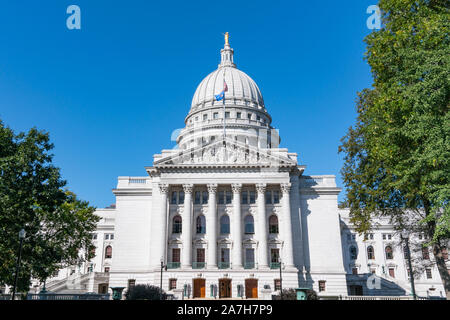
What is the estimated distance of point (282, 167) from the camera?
52781 mm

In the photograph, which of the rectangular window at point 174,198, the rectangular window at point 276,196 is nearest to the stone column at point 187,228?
the rectangular window at point 174,198

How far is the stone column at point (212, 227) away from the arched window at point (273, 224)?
7.78m

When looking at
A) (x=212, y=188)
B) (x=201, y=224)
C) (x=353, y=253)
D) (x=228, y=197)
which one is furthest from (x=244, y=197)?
(x=353, y=253)

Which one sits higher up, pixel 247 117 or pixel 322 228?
pixel 247 117

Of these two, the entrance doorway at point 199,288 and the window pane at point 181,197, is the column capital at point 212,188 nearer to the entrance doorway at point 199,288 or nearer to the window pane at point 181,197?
the window pane at point 181,197

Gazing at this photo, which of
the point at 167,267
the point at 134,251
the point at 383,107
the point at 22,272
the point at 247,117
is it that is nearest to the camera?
the point at 383,107

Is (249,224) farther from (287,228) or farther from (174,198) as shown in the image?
(174,198)

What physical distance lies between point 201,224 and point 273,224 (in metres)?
9.98

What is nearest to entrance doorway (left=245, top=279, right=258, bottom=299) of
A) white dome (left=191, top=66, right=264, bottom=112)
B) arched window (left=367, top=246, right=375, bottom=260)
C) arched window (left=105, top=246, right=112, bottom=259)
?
arched window (left=367, top=246, right=375, bottom=260)

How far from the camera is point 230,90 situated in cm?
8281
